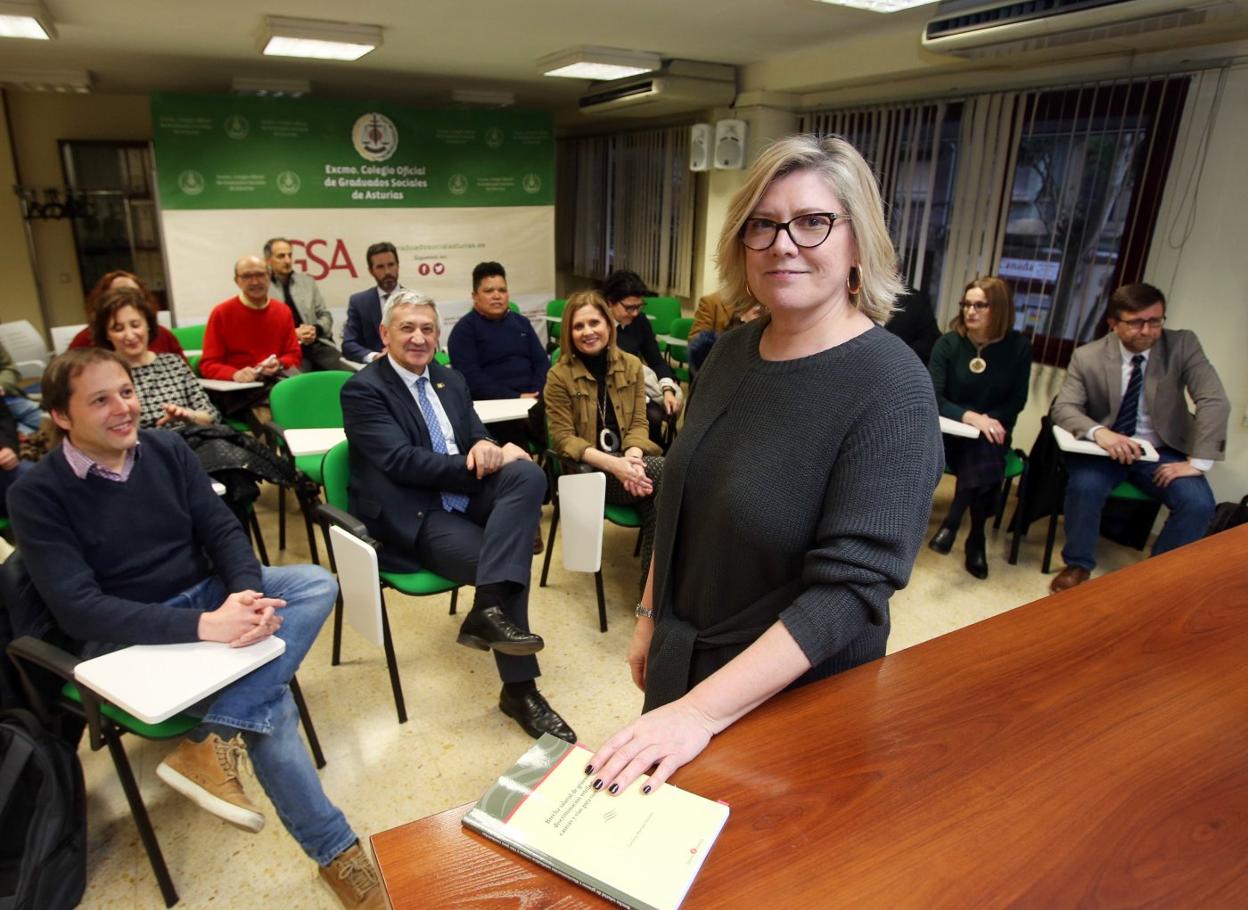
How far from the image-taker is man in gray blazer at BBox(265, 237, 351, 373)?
495 cm

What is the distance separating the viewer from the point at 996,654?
105cm

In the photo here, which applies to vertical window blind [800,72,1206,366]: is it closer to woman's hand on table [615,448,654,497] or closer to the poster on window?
woman's hand on table [615,448,654,497]

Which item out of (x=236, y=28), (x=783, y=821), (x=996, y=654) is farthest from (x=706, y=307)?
(x=783, y=821)

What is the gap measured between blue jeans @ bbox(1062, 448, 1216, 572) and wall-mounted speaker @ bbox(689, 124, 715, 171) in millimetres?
3679

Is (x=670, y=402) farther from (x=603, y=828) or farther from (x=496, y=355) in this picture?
(x=603, y=828)

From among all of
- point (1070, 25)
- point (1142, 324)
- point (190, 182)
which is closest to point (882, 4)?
point (1070, 25)

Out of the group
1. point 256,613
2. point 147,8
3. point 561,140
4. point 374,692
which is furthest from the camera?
point 561,140

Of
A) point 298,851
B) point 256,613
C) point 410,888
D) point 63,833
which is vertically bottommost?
point 298,851

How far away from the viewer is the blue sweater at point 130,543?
1693 mm

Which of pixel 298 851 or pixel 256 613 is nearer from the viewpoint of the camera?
pixel 256 613

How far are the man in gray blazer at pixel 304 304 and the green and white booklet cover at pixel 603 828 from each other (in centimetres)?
454

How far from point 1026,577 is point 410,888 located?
358cm

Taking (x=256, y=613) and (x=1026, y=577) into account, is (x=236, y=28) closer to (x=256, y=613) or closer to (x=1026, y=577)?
(x=256, y=613)

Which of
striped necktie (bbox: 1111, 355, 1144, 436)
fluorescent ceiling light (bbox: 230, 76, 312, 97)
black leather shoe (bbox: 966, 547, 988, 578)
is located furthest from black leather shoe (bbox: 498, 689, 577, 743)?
fluorescent ceiling light (bbox: 230, 76, 312, 97)
